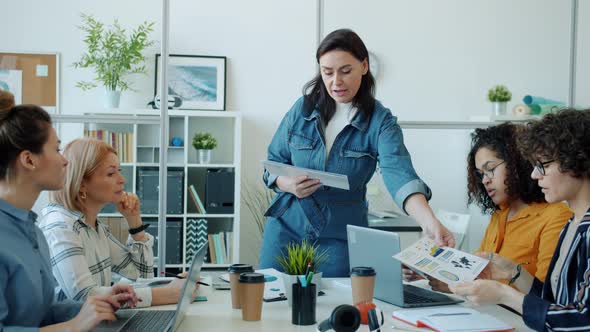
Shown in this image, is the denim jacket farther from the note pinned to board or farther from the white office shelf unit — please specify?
the white office shelf unit

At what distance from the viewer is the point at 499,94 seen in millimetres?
4066

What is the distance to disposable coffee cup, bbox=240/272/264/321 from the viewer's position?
1.67m

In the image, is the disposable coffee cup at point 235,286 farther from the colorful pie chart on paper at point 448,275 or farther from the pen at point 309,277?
the colorful pie chart on paper at point 448,275

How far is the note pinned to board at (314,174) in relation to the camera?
84.4 inches

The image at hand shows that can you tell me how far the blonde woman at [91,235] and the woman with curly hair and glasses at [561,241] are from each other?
3.10 feet

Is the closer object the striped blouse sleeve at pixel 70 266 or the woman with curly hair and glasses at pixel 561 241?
the woman with curly hair and glasses at pixel 561 241

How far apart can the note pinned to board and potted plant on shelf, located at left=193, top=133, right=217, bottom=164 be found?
2.92 m

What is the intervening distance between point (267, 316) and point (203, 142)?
3.59m

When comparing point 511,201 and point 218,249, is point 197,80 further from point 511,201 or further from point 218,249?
point 511,201

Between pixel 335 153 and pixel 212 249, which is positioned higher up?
pixel 335 153

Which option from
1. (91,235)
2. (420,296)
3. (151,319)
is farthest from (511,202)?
(91,235)

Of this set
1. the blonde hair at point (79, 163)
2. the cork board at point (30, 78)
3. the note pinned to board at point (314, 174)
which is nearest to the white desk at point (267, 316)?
the note pinned to board at point (314, 174)

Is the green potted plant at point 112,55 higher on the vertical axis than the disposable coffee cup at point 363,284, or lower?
higher

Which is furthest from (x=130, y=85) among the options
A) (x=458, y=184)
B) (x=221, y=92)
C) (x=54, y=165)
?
(x=54, y=165)
